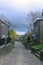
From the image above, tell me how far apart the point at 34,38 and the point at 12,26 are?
142 feet

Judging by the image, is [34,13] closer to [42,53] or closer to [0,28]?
[0,28]

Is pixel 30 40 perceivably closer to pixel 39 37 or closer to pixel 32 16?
pixel 39 37

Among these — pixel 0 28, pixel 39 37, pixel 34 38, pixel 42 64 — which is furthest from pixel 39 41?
pixel 42 64

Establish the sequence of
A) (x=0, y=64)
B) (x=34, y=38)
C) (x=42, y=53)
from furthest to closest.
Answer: (x=34, y=38) < (x=42, y=53) < (x=0, y=64)

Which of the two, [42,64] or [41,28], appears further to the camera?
[41,28]

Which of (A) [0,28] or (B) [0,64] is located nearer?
(B) [0,64]

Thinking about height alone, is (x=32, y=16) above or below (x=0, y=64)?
above

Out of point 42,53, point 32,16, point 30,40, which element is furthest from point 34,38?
point 42,53

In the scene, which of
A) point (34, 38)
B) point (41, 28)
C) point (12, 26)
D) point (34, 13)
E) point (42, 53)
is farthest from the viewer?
point (12, 26)

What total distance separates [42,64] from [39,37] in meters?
37.6

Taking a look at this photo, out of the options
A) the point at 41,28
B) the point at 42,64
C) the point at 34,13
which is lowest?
the point at 42,64

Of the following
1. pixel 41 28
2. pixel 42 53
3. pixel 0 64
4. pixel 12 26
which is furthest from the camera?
pixel 12 26

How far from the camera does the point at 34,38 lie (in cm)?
6272

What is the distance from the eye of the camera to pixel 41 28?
58031mm
